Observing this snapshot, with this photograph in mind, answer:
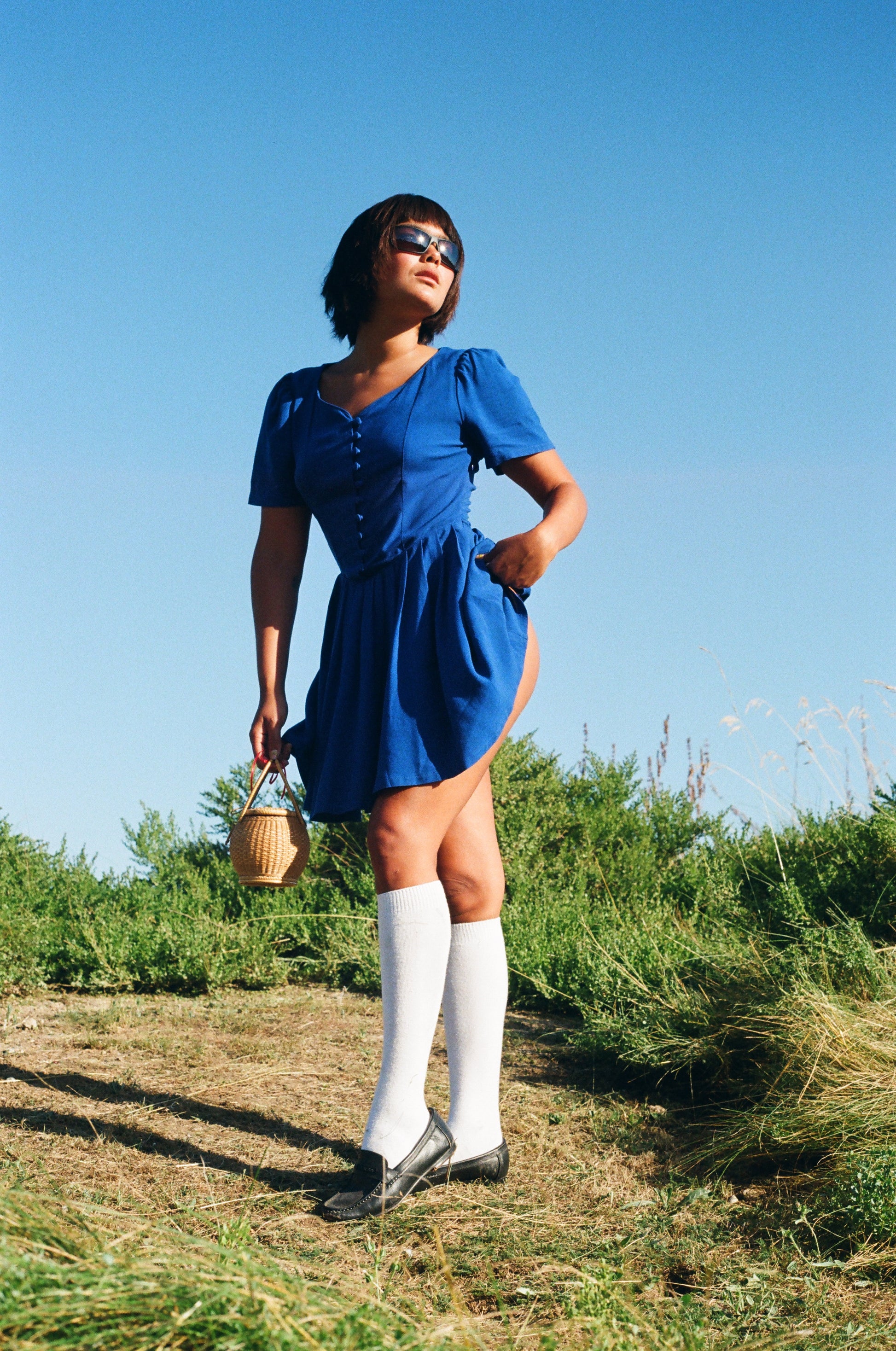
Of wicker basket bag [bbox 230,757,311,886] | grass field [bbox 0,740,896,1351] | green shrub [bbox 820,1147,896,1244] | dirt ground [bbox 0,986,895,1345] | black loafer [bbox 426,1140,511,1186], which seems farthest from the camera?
wicker basket bag [bbox 230,757,311,886]

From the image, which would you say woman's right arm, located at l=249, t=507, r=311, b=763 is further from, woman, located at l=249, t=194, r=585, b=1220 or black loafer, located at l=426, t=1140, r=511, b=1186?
black loafer, located at l=426, t=1140, r=511, b=1186

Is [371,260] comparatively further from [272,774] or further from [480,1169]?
[480,1169]

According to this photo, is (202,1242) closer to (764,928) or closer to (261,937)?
(764,928)

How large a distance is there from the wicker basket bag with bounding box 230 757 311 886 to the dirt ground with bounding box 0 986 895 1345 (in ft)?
1.97

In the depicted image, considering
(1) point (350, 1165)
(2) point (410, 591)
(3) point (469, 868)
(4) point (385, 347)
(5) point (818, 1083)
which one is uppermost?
(4) point (385, 347)

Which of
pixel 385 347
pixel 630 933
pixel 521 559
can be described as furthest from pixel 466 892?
pixel 630 933

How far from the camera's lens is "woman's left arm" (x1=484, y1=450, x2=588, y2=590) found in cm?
225

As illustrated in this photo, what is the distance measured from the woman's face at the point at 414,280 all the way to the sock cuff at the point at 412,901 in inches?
48.6

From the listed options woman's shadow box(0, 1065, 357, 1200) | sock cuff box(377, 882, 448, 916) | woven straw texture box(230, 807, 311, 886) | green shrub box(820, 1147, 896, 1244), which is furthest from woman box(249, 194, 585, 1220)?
green shrub box(820, 1147, 896, 1244)

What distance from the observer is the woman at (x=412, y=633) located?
2.12m

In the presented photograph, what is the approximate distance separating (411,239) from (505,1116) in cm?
208

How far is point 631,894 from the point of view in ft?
16.8

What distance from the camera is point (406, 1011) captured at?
Result: 6.90 ft

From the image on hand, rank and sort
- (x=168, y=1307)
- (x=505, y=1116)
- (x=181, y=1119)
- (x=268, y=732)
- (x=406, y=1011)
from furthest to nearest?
(x=505, y=1116) → (x=181, y=1119) → (x=268, y=732) → (x=406, y=1011) → (x=168, y=1307)
